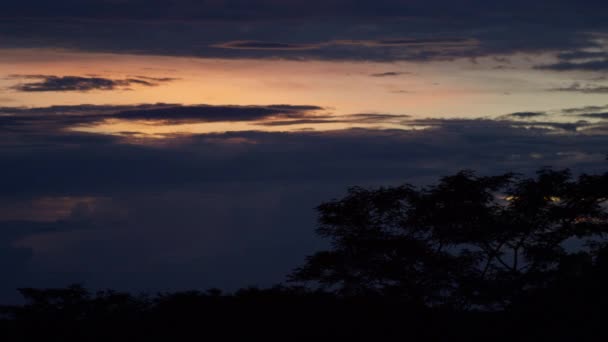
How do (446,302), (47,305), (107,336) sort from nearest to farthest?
(107,336)
(47,305)
(446,302)

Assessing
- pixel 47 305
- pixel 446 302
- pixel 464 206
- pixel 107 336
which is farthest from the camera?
pixel 464 206

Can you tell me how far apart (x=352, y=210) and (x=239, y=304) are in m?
12.7

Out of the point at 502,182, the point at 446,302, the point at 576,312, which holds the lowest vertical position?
the point at 446,302

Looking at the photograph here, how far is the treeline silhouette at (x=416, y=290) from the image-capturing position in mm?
26781

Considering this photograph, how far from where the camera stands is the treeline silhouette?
26.8m

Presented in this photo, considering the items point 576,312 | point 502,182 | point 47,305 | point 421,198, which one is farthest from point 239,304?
point 502,182

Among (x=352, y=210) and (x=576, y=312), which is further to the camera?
(x=352, y=210)

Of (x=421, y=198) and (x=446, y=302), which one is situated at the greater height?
(x=421, y=198)

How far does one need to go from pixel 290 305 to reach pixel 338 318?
5.41 feet

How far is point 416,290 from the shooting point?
37.5 m

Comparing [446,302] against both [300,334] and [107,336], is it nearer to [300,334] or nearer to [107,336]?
[300,334]

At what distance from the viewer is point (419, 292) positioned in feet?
123

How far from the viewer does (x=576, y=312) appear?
26.9m

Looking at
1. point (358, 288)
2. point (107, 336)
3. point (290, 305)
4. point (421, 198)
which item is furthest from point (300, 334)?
point (421, 198)
